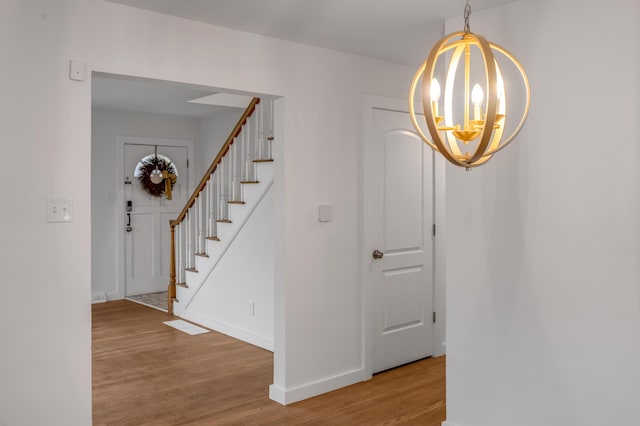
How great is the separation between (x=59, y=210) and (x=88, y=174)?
228 millimetres

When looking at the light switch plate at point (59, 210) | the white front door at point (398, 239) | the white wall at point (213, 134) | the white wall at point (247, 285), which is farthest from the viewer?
the white wall at point (213, 134)

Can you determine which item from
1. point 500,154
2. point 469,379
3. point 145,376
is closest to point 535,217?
point 500,154

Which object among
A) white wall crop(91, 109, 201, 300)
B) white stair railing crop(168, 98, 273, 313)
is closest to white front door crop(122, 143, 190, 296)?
white wall crop(91, 109, 201, 300)

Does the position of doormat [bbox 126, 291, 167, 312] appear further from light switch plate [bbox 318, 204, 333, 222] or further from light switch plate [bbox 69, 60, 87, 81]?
light switch plate [bbox 69, 60, 87, 81]

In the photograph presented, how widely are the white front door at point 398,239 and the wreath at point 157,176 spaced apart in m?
4.08

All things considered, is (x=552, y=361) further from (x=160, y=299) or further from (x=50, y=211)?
(x=160, y=299)

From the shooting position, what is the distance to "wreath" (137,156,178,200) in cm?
728

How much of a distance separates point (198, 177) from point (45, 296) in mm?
5270

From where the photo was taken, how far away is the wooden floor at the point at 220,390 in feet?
11.0

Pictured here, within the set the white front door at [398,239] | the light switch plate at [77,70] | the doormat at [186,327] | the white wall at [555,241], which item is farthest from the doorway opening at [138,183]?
the white wall at [555,241]

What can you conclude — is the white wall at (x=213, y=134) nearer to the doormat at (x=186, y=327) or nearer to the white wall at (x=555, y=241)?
the doormat at (x=186, y=327)

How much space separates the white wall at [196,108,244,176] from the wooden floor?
3.02 meters

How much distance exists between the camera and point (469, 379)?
10.1 ft

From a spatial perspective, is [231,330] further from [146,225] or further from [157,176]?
[157,176]
